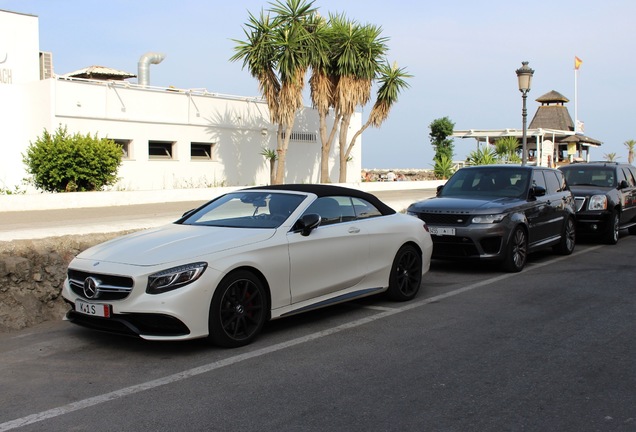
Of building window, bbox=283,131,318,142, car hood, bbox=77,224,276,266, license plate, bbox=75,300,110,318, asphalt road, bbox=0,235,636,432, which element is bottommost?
asphalt road, bbox=0,235,636,432

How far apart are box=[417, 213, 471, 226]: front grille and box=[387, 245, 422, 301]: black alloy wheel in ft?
6.68

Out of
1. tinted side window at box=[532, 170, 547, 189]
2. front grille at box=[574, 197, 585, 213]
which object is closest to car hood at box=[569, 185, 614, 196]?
front grille at box=[574, 197, 585, 213]

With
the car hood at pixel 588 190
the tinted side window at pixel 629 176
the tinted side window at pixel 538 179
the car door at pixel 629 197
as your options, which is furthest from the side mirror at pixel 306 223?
the tinted side window at pixel 629 176

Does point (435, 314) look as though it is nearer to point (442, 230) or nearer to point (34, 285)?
point (442, 230)

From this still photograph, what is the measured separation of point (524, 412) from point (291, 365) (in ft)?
6.20

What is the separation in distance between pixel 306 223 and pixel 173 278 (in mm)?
1527

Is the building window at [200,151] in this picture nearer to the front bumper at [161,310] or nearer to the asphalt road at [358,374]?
the asphalt road at [358,374]

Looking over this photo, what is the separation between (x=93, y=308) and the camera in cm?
561

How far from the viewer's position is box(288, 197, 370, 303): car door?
6.41m

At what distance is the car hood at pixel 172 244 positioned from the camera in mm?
5636

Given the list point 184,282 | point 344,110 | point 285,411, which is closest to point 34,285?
point 184,282

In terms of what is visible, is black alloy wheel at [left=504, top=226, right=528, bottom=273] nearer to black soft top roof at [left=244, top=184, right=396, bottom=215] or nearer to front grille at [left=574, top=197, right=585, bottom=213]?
black soft top roof at [left=244, top=184, right=396, bottom=215]

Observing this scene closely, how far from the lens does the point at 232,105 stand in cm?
3038

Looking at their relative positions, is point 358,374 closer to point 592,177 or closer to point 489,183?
point 489,183
